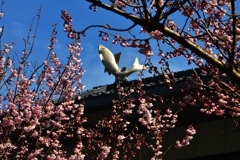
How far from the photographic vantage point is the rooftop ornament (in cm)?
1168

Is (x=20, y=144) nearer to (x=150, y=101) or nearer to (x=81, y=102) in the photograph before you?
(x=81, y=102)

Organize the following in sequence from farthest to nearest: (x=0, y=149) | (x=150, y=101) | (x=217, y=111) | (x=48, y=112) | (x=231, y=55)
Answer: (x=48, y=112) → (x=150, y=101) → (x=0, y=149) → (x=217, y=111) → (x=231, y=55)

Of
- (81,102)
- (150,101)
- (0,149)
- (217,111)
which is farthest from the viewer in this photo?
(81,102)

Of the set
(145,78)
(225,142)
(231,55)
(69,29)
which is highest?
(145,78)

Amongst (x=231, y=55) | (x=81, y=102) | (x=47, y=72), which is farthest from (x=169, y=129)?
(x=231, y=55)

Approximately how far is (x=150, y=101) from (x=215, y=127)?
153cm

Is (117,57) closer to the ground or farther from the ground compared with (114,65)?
farther from the ground

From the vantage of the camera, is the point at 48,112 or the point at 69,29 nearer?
the point at 69,29

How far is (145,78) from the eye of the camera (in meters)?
11.2

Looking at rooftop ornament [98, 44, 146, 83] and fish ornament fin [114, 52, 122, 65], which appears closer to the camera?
rooftop ornament [98, 44, 146, 83]

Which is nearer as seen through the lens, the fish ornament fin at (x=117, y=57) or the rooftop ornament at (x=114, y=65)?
the rooftop ornament at (x=114, y=65)

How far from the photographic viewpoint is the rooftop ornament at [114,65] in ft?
38.3

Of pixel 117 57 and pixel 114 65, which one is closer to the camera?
pixel 114 65

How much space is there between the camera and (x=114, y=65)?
39.3ft
